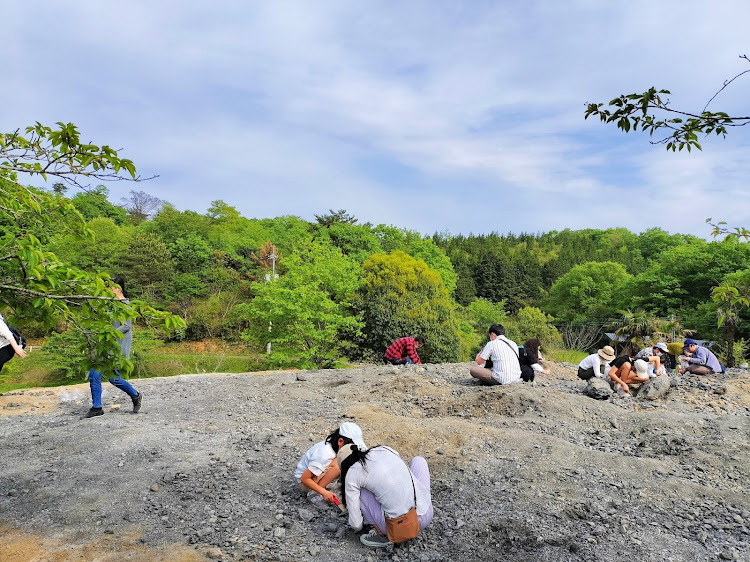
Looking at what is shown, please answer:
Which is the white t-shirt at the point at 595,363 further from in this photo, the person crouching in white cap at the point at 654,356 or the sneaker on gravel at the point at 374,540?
the sneaker on gravel at the point at 374,540

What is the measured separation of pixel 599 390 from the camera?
8484mm

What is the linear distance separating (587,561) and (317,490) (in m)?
2.17

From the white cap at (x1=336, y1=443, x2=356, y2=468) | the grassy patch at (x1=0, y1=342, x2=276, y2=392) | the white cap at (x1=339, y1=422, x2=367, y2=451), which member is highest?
the white cap at (x1=339, y1=422, x2=367, y2=451)

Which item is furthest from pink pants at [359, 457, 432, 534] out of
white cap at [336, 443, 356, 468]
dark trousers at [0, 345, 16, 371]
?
dark trousers at [0, 345, 16, 371]

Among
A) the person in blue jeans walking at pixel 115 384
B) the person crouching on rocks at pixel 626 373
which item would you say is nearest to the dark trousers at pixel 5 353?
the person in blue jeans walking at pixel 115 384

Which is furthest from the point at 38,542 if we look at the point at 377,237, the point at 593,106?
the point at 377,237

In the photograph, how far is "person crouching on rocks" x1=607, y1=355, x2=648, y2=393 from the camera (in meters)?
8.85

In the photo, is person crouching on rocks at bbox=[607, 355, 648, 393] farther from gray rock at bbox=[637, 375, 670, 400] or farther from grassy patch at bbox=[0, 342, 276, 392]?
grassy patch at bbox=[0, 342, 276, 392]

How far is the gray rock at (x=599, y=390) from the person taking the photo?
8484 mm

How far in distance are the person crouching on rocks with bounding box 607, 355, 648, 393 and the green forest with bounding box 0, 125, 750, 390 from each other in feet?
5.32

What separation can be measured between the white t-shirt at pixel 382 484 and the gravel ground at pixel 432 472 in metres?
0.37

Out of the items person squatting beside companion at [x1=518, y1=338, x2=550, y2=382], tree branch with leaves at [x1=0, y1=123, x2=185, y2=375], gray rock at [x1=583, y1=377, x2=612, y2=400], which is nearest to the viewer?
tree branch with leaves at [x1=0, y1=123, x2=185, y2=375]

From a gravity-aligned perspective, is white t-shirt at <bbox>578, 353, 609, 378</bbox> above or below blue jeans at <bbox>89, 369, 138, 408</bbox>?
above

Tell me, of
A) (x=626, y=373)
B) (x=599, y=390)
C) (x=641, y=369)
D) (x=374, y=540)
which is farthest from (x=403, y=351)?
(x=374, y=540)
